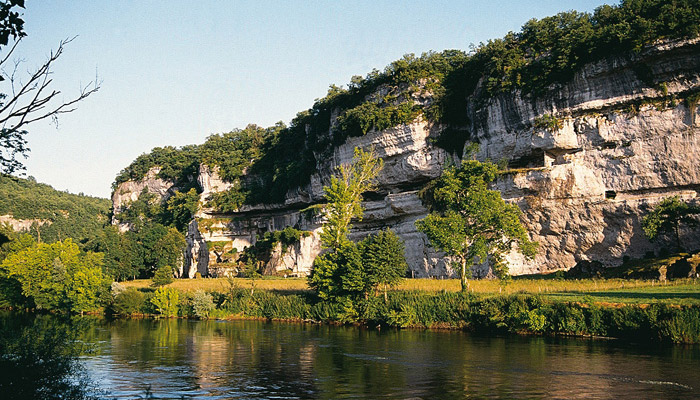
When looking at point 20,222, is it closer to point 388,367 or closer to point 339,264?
point 339,264

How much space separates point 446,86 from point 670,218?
99.5 ft

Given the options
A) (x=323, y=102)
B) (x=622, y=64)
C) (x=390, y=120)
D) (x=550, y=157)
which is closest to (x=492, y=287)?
(x=550, y=157)

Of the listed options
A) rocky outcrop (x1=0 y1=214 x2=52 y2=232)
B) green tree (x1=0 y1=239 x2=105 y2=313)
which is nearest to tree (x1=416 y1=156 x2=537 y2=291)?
green tree (x1=0 y1=239 x2=105 y2=313)

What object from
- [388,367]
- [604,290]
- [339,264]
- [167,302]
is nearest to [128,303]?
[167,302]

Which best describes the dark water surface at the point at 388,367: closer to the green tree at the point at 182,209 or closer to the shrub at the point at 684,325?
Answer: the shrub at the point at 684,325

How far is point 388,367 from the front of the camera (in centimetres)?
2162

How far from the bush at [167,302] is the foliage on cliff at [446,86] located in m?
31.7

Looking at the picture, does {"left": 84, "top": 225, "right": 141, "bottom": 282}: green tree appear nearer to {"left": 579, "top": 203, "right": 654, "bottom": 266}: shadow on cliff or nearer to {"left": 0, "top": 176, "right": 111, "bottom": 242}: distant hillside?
{"left": 0, "top": 176, "right": 111, "bottom": 242}: distant hillside

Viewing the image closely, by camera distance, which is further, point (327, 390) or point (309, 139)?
point (309, 139)

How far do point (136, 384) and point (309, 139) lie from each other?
65.0m

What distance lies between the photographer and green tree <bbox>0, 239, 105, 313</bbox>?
149 feet

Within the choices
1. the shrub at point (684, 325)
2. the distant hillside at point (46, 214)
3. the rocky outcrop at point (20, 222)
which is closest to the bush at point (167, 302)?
the shrub at point (684, 325)

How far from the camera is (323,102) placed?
262ft

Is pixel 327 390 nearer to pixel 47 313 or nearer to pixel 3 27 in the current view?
pixel 3 27
